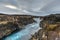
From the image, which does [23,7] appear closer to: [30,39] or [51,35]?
[51,35]

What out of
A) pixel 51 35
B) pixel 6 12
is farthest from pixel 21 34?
pixel 6 12

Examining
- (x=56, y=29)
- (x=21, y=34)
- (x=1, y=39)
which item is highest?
(x=56, y=29)

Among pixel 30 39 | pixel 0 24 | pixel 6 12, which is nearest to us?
pixel 6 12

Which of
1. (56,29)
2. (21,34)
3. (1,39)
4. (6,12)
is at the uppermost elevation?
(6,12)

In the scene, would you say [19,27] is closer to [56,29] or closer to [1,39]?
[1,39]

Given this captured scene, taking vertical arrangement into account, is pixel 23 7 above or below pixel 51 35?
above

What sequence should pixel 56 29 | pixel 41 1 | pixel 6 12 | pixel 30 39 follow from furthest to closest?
1. pixel 30 39
2. pixel 56 29
3. pixel 6 12
4. pixel 41 1

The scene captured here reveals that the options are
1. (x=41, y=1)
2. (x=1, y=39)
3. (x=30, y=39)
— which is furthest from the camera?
(x=1, y=39)

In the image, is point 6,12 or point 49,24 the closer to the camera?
point 6,12

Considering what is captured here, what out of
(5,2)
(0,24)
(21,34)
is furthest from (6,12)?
(0,24)
